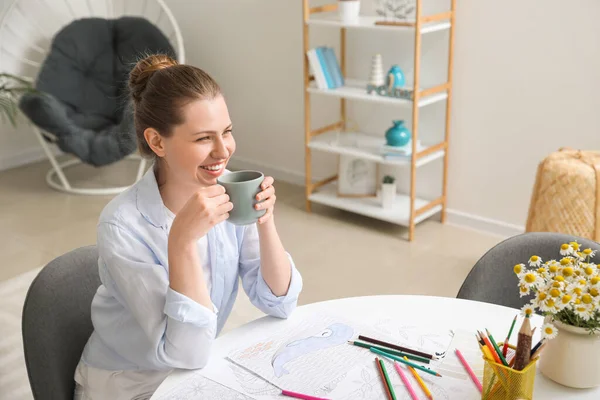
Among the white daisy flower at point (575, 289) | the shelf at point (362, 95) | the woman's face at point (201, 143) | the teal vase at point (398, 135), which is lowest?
the teal vase at point (398, 135)

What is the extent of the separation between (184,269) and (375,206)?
2501mm

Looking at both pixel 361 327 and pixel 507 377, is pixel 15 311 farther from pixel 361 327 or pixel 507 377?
pixel 507 377

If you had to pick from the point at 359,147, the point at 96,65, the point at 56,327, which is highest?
the point at 96,65

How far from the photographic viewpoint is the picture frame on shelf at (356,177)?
12.4ft

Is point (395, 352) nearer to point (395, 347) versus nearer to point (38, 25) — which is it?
point (395, 347)

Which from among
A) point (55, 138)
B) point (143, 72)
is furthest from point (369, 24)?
point (143, 72)

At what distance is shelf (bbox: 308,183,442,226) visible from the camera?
139 inches

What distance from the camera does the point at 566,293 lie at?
1.05 metres

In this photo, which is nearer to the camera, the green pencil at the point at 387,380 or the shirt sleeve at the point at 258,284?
the green pencil at the point at 387,380

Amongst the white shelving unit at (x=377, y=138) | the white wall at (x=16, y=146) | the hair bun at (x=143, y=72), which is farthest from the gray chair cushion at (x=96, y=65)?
the hair bun at (x=143, y=72)

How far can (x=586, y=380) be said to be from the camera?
43.9 inches

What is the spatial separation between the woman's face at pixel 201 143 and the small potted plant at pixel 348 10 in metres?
2.17

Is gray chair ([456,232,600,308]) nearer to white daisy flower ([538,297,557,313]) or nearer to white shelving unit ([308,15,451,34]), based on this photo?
white daisy flower ([538,297,557,313])

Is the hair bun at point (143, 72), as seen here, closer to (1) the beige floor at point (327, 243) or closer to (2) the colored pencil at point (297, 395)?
(2) the colored pencil at point (297, 395)
